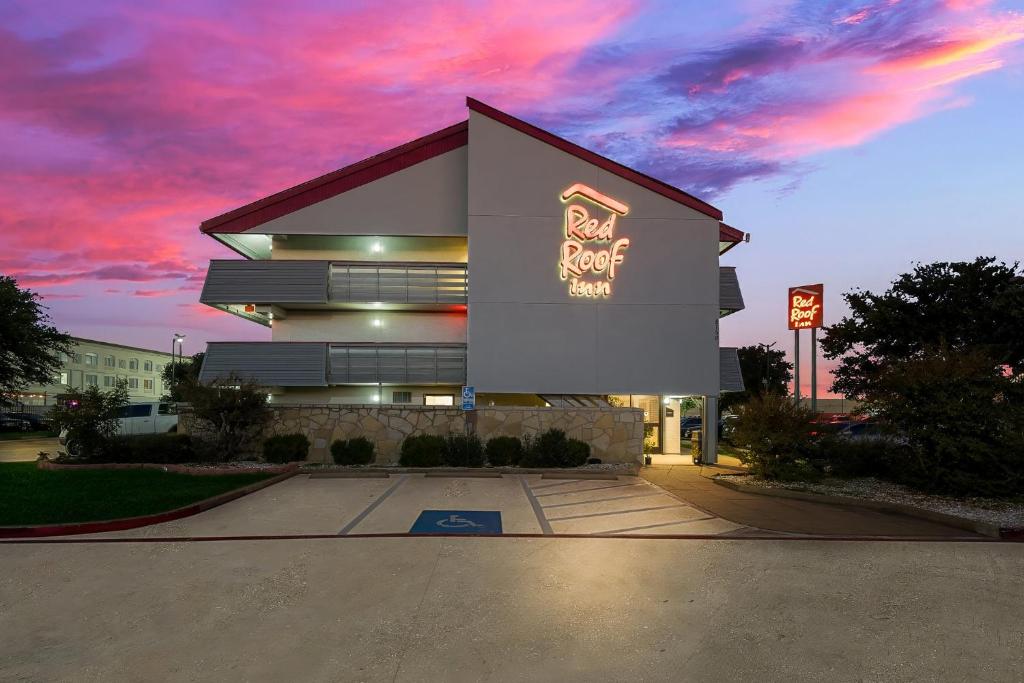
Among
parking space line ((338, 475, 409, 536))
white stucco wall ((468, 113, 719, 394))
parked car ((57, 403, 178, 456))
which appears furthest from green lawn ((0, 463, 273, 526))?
white stucco wall ((468, 113, 719, 394))

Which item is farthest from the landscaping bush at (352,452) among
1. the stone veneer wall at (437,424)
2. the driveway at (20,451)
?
the driveway at (20,451)

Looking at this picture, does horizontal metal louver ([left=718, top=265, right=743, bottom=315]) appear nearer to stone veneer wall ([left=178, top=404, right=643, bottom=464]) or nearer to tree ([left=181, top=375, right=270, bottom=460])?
stone veneer wall ([left=178, top=404, right=643, bottom=464])

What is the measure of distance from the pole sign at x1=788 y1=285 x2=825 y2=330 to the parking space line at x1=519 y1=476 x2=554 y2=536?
41.1ft

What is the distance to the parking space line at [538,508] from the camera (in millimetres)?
10961

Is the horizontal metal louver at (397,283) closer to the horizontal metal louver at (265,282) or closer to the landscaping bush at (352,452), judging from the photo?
the horizontal metal louver at (265,282)

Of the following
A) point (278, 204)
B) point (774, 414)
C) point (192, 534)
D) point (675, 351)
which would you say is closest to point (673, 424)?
point (675, 351)

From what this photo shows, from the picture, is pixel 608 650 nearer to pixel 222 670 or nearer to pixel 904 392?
pixel 222 670

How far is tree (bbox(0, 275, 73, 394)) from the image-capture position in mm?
34469

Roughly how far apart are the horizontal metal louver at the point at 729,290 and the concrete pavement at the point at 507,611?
14.3m

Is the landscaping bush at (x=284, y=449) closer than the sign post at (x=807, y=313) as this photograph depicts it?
Yes

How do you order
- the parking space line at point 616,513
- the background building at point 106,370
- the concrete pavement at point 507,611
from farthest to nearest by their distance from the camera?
the background building at point 106,370 < the parking space line at point 616,513 < the concrete pavement at point 507,611

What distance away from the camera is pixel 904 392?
1468cm

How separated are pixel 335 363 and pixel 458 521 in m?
11.6

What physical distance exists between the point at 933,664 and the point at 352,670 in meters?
4.83
